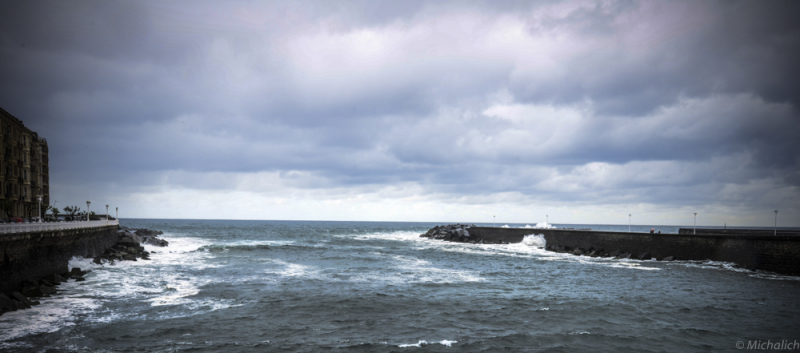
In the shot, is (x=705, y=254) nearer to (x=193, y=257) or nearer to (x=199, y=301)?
(x=199, y=301)

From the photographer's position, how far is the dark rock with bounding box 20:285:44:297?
17.0 m

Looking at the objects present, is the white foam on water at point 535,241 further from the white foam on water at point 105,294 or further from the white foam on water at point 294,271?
the white foam on water at point 105,294

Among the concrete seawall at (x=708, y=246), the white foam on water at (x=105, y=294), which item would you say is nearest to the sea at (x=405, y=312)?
the white foam on water at (x=105, y=294)

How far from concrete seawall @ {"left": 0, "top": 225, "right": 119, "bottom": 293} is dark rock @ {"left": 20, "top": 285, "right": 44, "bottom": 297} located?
78 cm

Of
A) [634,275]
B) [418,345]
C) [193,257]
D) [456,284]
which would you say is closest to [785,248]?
[634,275]

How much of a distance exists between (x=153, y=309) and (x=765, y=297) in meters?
27.9

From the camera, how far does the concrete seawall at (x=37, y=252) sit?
58.1 ft

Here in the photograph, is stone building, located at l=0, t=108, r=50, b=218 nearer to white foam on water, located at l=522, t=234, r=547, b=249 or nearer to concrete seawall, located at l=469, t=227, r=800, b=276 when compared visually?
white foam on water, located at l=522, t=234, r=547, b=249

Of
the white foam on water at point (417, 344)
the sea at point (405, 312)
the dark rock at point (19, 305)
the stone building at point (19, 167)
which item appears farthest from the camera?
the stone building at point (19, 167)

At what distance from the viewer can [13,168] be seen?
44844 mm

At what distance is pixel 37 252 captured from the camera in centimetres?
2069

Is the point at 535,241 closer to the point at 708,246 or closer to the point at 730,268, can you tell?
the point at 708,246

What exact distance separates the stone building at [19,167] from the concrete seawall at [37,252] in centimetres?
2176

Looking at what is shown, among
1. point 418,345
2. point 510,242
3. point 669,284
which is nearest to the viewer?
point 418,345
